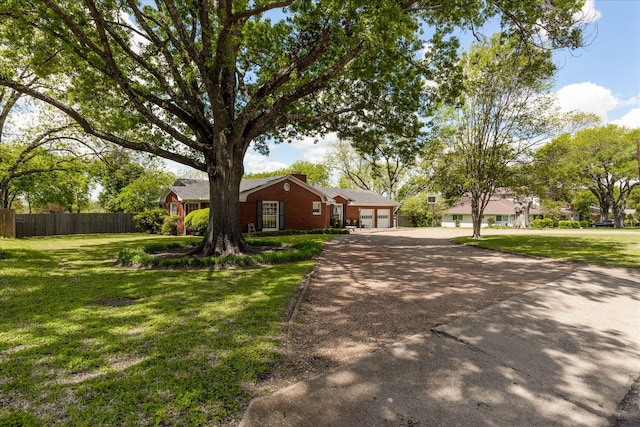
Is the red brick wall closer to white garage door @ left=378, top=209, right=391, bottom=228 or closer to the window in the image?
the window

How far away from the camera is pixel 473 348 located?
3.70 meters

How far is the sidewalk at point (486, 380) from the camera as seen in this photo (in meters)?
2.51

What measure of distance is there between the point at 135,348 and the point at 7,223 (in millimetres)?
22241

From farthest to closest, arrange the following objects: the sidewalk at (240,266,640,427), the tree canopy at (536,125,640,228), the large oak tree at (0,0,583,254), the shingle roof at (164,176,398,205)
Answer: the tree canopy at (536,125,640,228) < the shingle roof at (164,176,398,205) < the large oak tree at (0,0,583,254) < the sidewalk at (240,266,640,427)

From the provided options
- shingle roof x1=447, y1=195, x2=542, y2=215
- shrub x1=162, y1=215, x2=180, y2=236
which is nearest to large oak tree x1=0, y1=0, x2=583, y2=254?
shrub x1=162, y1=215, x2=180, y2=236

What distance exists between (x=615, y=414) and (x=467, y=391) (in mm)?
1148

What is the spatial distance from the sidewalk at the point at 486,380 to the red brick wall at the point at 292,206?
18.2 metres

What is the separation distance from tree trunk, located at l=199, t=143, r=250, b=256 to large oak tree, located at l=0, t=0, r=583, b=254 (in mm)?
34

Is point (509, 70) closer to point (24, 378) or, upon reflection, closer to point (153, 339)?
point (153, 339)

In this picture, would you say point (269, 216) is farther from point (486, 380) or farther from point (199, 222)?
point (486, 380)

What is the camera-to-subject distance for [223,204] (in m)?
10.5

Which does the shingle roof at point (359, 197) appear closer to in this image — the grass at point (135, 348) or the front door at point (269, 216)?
the front door at point (269, 216)

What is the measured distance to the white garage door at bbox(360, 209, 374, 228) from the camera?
33969mm

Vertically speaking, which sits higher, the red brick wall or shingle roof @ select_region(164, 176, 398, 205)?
shingle roof @ select_region(164, 176, 398, 205)
